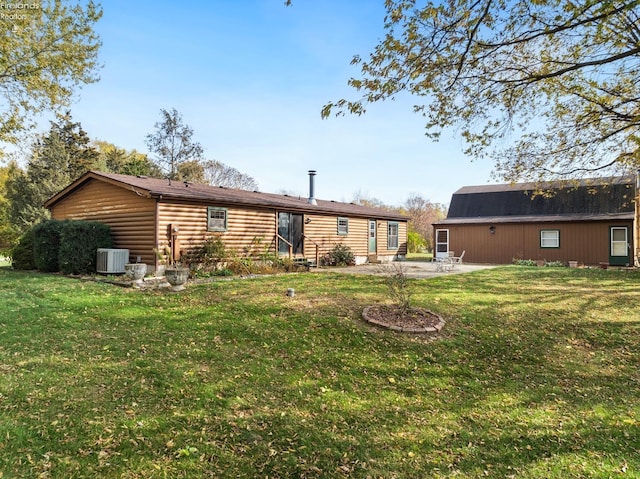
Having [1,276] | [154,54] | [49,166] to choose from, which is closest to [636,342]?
[154,54]

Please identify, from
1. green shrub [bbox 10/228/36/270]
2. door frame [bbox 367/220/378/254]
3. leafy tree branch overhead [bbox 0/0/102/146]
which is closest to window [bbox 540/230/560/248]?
door frame [bbox 367/220/378/254]

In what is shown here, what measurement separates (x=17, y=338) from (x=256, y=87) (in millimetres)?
11112

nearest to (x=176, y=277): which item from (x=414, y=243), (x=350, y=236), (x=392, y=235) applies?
(x=350, y=236)

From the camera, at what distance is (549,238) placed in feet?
63.5

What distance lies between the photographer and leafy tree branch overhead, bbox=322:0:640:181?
5656 mm

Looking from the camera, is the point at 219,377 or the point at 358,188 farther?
the point at 358,188

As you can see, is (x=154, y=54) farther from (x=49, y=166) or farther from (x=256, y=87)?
(x=49, y=166)

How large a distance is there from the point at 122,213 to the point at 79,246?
167cm

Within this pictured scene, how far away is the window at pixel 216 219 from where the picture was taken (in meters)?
12.3

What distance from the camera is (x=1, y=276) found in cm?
1029

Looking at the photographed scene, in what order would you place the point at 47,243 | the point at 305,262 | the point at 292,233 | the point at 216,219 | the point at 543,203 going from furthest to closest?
1. the point at 543,203
2. the point at 292,233
3. the point at 305,262
4. the point at 216,219
5. the point at 47,243

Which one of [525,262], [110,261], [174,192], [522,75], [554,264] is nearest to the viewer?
[522,75]

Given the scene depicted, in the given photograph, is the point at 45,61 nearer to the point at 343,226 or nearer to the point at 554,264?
the point at 343,226

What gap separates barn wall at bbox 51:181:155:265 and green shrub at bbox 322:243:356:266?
7.82 metres
